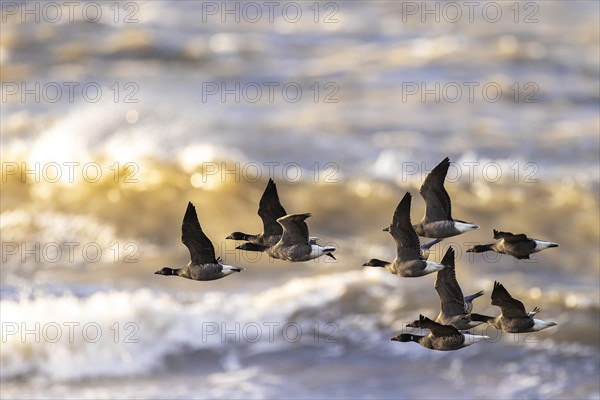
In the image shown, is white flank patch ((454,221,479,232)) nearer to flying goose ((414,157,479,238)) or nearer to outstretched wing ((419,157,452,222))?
flying goose ((414,157,479,238))

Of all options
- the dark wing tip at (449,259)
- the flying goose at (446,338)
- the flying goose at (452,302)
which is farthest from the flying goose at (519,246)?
the flying goose at (446,338)

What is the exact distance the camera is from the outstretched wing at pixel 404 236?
2503 cm

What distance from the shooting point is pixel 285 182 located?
6331 centimetres

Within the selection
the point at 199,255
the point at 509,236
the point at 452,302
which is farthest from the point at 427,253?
the point at 199,255

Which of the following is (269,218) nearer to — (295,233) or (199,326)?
(295,233)

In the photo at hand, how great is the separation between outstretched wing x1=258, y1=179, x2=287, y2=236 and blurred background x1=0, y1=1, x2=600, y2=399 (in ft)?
54.7

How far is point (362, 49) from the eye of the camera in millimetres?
84688

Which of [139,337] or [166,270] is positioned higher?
[166,270]

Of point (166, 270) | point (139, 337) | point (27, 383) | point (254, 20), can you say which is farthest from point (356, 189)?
point (166, 270)

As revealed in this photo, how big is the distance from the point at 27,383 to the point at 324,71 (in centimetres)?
3956

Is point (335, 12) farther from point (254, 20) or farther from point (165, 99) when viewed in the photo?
point (165, 99)

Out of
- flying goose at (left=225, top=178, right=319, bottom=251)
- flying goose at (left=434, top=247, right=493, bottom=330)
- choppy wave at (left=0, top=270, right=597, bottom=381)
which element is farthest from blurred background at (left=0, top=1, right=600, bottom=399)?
flying goose at (left=434, top=247, right=493, bottom=330)

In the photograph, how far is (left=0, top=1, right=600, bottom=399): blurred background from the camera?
46969mm

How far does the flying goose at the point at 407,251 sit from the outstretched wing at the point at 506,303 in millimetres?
1021
